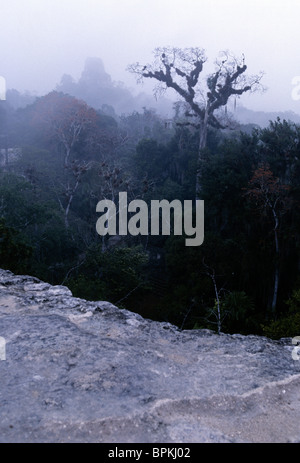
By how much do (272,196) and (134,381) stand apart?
930 centimetres

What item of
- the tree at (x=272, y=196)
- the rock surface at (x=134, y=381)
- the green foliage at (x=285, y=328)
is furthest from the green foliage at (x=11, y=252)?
the tree at (x=272, y=196)

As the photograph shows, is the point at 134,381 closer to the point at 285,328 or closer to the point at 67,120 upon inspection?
the point at 285,328

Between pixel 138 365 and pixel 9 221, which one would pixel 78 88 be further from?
pixel 138 365

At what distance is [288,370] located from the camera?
8.23 feet

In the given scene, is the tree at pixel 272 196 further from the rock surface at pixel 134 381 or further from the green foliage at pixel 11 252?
the rock surface at pixel 134 381

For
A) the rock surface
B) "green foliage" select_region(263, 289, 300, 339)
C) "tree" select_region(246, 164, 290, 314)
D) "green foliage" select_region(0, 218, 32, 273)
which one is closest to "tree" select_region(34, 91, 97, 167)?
"green foliage" select_region(0, 218, 32, 273)

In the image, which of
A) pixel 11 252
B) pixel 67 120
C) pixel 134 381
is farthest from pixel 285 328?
pixel 67 120

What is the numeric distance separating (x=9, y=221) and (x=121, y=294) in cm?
430

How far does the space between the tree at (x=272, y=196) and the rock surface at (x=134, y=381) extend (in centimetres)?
777

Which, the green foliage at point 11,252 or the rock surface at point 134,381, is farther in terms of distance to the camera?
the green foliage at point 11,252

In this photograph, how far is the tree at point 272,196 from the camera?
10.3 m

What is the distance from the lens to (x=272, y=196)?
417 inches

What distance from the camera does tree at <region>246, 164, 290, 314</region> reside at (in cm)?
1027

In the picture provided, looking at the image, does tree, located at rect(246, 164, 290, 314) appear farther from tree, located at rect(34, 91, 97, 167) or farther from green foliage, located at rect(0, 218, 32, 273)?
tree, located at rect(34, 91, 97, 167)
